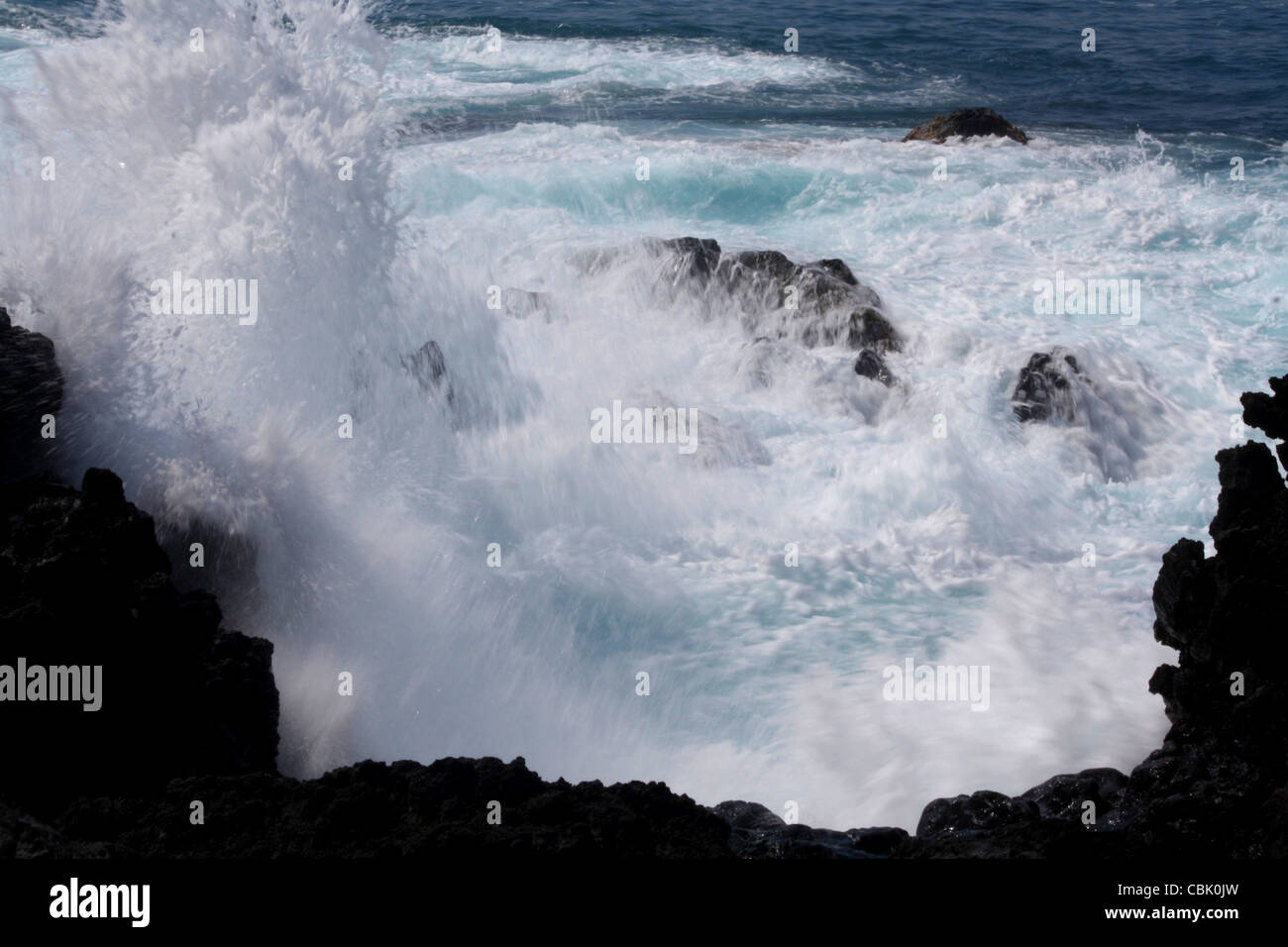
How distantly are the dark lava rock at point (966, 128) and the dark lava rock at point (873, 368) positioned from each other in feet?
33.0

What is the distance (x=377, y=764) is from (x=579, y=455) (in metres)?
4.63

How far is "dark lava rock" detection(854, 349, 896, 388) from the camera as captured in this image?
11.4 meters

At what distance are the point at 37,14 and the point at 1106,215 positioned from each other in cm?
2348

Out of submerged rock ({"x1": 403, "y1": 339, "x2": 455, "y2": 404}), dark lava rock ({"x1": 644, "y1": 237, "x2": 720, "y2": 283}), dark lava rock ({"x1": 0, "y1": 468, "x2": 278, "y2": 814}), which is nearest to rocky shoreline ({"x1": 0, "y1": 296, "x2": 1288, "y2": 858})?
dark lava rock ({"x1": 0, "y1": 468, "x2": 278, "y2": 814})

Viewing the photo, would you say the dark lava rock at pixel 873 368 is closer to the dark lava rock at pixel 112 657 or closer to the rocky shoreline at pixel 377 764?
the rocky shoreline at pixel 377 764

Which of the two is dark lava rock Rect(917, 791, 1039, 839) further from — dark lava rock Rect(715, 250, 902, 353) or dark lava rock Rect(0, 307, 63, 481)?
dark lava rock Rect(715, 250, 902, 353)

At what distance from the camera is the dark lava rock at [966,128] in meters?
20.2

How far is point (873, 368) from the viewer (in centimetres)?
1149

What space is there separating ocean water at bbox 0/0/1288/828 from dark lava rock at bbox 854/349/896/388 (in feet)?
0.49

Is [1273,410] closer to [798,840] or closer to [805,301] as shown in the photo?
[798,840]

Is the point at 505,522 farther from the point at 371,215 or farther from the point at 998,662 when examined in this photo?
the point at 998,662

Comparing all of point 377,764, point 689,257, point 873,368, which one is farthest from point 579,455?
point 377,764

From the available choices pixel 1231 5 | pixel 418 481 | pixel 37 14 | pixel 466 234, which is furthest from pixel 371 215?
pixel 1231 5

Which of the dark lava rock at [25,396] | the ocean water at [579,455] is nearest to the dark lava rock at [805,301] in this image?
the ocean water at [579,455]
